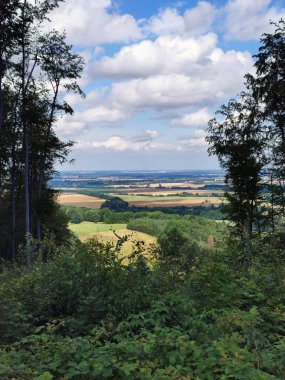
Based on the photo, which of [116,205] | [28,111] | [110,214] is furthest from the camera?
[116,205]

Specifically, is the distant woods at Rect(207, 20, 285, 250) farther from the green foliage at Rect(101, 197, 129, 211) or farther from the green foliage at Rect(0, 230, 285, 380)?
the green foliage at Rect(101, 197, 129, 211)

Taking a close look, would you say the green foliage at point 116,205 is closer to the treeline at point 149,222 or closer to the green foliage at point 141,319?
the treeline at point 149,222

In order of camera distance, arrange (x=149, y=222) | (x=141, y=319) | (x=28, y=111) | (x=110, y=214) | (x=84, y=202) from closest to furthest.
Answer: (x=141, y=319), (x=28, y=111), (x=149, y=222), (x=110, y=214), (x=84, y=202)

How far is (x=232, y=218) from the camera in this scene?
30.3 metres

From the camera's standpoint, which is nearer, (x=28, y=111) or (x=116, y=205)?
(x=28, y=111)

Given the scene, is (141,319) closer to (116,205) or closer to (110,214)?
(110,214)

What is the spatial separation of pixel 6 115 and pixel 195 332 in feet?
76.0

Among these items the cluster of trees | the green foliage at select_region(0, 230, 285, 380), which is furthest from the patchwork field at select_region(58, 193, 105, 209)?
the green foliage at select_region(0, 230, 285, 380)

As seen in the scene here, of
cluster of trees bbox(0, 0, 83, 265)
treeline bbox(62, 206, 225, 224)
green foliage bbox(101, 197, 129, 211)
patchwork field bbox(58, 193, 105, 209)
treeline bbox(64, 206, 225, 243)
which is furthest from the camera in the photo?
green foliage bbox(101, 197, 129, 211)

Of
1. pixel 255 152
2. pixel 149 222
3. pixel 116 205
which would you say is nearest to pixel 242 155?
pixel 255 152

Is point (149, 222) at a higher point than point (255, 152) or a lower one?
lower

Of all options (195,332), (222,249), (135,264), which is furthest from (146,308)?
(222,249)

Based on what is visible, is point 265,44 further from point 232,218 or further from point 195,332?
point 195,332

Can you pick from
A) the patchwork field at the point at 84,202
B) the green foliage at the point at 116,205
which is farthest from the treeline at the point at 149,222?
the green foliage at the point at 116,205
